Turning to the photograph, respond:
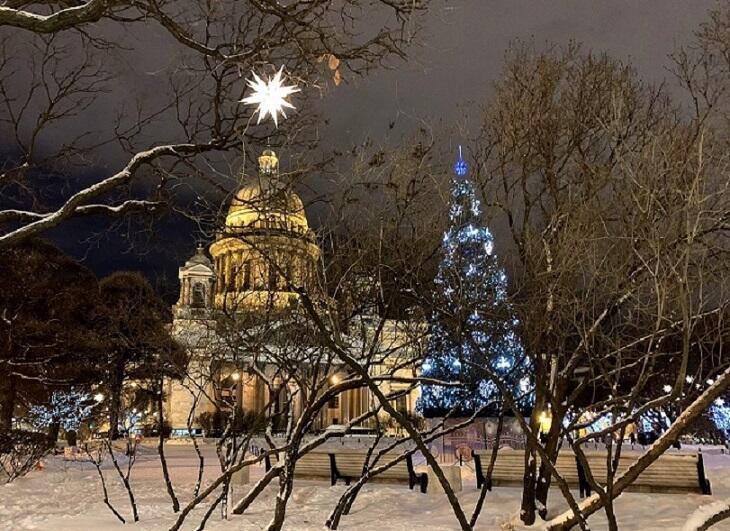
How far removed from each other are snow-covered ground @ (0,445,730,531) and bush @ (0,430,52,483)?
96 centimetres

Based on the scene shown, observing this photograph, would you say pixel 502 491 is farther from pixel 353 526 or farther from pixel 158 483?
pixel 158 483

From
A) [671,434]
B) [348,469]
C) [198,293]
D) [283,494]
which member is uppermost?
[198,293]

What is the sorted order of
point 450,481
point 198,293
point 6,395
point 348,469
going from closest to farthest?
point 450,481 < point 348,469 < point 6,395 < point 198,293

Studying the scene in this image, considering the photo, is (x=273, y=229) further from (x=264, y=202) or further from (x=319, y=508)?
(x=319, y=508)

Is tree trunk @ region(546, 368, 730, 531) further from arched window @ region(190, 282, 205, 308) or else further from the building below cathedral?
arched window @ region(190, 282, 205, 308)

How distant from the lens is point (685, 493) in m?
13.6

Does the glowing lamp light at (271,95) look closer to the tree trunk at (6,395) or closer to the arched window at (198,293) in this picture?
the tree trunk at (6,395)

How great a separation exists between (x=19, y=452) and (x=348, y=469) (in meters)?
9.52

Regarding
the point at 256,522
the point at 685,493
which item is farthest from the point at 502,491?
the point at 256,522

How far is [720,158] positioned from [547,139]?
329 centimetres

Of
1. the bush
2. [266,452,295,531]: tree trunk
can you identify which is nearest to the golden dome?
[266,452,295,531]: tree trunk

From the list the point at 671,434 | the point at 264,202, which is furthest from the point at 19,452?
the point at 671,434

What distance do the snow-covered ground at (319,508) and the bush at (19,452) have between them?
3.14 feet

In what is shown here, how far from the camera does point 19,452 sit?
2039 cm
